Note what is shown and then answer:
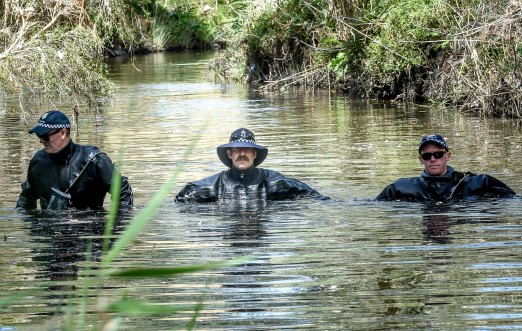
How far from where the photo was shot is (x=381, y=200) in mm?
12016

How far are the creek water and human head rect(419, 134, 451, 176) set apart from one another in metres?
0.39

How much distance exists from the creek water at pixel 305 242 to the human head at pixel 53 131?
0.69 meters

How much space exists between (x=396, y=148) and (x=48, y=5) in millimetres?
6904

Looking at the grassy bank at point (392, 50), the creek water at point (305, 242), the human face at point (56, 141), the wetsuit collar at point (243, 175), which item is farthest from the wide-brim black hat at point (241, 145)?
the grassy bank at point (392, 50)

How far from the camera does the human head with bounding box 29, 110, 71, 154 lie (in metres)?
11.0

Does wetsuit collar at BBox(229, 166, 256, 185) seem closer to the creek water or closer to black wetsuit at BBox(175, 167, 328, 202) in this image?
black wetsuit at BBox(175, 167, 328, 202)

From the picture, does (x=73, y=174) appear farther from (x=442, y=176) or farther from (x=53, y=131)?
(x=442, y=176)

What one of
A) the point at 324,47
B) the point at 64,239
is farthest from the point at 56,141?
the point at 324,47

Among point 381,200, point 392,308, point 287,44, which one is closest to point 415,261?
point 392,308

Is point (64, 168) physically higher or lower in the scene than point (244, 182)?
higher

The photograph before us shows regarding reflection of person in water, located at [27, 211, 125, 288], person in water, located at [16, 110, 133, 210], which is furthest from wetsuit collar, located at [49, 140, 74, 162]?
reflection of person in water, located at [27, 211, 125, 288]

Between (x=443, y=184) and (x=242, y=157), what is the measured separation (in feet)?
6.73

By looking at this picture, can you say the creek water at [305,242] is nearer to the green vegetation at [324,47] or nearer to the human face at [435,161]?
the human face at [435,161]

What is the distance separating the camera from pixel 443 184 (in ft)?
38.2
